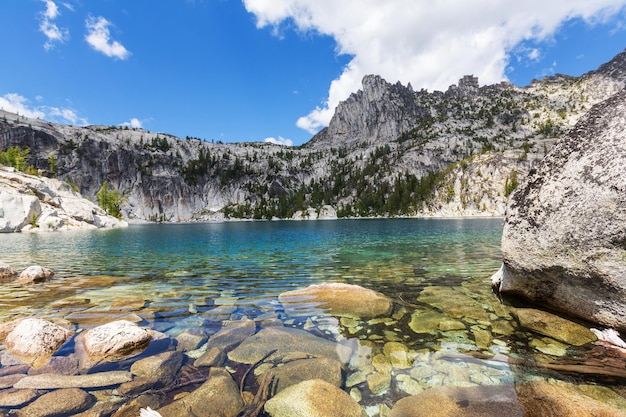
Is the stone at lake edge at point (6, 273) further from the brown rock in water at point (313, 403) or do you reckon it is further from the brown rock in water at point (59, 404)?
the brown rock in water at point (313, 403)

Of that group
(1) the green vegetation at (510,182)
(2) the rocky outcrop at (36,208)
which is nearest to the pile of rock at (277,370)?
(2) the rocky outcrop at (36,208)

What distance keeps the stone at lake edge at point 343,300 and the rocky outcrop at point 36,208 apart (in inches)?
3507

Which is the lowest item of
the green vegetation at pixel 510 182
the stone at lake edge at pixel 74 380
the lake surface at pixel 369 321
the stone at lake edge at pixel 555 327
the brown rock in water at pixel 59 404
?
the lake surface at pixel 369 321

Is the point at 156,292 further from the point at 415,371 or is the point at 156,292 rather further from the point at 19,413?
the point at 415,371

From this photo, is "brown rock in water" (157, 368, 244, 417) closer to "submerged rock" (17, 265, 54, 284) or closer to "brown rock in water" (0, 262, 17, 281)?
"submerged rock" (17, 265, 54, 284)

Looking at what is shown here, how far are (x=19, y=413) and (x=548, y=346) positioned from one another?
484 inches

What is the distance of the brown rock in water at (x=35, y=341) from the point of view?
25.0ft

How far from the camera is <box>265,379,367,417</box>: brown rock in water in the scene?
5480 mm

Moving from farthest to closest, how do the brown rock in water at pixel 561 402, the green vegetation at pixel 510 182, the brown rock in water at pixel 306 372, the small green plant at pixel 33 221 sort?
1. the green vegetation at pixel 510 182
2. the small green plant at pixel 33 221
3. the brown rock in water at pixel 306 372
4. the brown rock in water at pixel 561 402

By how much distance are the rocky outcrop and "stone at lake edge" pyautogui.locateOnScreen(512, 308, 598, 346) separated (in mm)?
97876

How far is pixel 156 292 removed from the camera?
1541 cm

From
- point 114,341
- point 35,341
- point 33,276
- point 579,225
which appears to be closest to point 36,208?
point 33,276

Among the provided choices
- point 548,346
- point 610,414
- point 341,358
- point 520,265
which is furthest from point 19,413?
point 520,265

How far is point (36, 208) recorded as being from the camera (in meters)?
75.8
